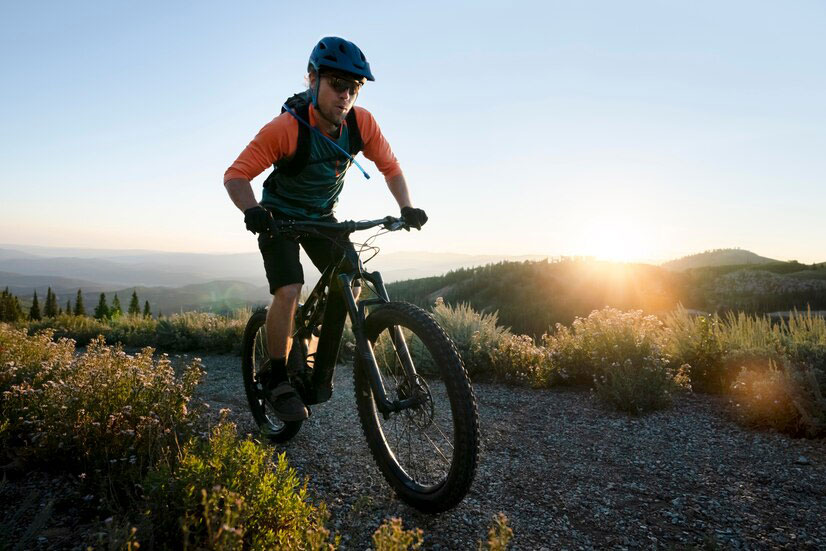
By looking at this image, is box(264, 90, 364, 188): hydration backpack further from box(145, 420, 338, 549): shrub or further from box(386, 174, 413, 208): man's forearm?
box(145, 420, 338, 549): shrub

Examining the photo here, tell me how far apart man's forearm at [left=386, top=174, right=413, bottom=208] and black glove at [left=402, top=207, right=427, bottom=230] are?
0.59 metres

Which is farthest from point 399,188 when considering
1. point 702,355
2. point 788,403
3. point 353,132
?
point 702,355

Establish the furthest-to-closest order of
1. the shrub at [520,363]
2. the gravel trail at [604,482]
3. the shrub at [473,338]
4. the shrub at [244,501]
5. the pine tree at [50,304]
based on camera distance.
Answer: the pine tree at [50,304], the shrub at [473,338], the shrub at [520,363], the gravel trail at [604,482], the shrub at [244,501]

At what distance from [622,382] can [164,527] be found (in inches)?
178

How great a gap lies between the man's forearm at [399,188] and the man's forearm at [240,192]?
1.16m

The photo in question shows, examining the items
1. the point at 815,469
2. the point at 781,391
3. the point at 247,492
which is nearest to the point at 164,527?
the point at 247,492

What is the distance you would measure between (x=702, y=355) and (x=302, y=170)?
211 inches

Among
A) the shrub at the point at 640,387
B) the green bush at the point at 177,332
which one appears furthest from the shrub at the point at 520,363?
the green bush at the point at 177,332

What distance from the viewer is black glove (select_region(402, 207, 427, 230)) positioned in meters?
3.41

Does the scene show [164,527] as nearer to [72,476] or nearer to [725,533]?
[72,476]

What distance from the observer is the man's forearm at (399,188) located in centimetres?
406

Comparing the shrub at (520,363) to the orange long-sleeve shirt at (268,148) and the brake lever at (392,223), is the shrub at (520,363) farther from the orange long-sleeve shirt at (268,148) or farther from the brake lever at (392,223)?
the orange long-sleeve shirt at (268,148)

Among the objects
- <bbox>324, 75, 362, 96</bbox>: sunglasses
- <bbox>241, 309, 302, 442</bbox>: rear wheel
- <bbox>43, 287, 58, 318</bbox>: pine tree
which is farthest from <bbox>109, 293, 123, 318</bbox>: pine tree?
<bbox>324, 75, 362, 96</bbox>: sunglasses

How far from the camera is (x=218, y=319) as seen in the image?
11109 mm
